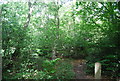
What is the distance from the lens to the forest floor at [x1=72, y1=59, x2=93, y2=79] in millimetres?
2080

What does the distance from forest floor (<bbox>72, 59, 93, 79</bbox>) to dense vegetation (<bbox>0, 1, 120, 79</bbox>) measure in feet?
0.28

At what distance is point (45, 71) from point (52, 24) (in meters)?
1.05

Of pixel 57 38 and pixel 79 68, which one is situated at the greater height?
pixel 57 38

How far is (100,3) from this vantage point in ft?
6.88

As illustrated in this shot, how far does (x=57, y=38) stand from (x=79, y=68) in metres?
0.81

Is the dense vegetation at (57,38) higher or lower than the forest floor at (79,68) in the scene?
higher

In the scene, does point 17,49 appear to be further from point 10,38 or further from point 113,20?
point 113,20

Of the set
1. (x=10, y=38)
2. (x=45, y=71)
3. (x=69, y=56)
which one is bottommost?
(x=45, y=71)

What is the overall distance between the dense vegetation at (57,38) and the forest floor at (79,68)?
0.09 meters

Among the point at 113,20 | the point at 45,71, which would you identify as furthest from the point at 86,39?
the point at 45,71

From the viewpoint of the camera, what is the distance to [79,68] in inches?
84.9

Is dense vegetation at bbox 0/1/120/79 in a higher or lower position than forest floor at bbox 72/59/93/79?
higher

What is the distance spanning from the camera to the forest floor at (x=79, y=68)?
208cm

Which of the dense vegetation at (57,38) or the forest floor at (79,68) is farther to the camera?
the forest floor at (79,68)
